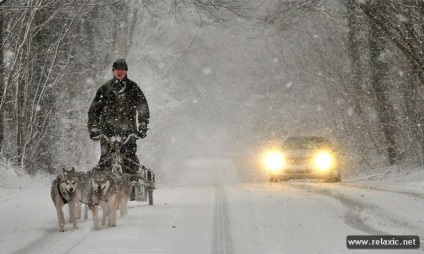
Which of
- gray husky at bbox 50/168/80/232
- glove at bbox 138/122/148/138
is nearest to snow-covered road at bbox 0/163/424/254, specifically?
gray husky at bbox 50/168/80/232

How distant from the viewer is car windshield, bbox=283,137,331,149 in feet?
70.4

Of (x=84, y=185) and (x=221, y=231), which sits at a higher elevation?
(x=84, y=185)

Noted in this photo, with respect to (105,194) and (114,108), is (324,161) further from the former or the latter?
(105,194)

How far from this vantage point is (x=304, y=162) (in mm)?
20719

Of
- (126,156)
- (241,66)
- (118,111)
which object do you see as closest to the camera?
(118,111)

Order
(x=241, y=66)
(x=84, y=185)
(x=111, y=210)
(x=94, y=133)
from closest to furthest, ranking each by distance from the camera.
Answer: (x=111, y=210) < (x=84, y=185) < (x=94, y=133) < (x=241, y=66)

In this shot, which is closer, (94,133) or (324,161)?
(94,133)

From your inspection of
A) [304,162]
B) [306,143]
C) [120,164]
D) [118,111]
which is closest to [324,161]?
[304,162]

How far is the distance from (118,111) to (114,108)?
9 cm

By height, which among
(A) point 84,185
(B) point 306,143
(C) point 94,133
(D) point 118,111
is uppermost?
(B) point 306,143

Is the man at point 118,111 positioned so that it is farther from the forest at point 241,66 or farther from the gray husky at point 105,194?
the forest at point 241,66

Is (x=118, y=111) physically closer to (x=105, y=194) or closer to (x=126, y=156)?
(x=126, y=156)

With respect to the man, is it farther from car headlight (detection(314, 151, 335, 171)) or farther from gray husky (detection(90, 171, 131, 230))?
car headlight (detection(314, 151, 335, 171))

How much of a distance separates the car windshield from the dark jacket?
10515 mm
